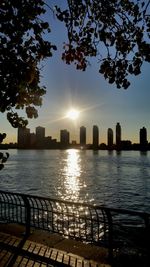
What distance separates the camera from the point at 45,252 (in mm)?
8922

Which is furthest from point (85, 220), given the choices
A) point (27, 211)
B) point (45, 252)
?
point (27, 211)

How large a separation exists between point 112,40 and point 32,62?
69.9 inches

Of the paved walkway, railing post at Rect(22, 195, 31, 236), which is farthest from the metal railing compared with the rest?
the paved walkway

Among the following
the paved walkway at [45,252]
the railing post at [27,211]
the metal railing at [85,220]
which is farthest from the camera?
the railing post at [27,211]

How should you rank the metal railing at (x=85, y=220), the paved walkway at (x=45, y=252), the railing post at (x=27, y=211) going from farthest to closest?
1. the railing post at (x=27, y=211)
2. the metal railing at (x=85, y=220)
3. the paved walkway at (x=45, y=252)

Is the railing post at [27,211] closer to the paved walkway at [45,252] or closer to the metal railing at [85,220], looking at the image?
the metal railing at [85,220]

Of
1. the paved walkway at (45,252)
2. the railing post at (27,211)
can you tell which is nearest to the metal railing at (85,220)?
the railing post at (27,211)

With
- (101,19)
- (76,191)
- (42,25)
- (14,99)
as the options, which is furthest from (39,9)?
(76,191)

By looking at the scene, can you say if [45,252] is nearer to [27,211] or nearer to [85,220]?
[85,220]

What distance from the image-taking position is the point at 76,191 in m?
48.9

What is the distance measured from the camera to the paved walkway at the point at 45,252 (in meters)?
8.24

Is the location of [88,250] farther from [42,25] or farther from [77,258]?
[42,25]

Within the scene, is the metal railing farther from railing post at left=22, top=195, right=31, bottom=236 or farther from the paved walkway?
the paved walkway

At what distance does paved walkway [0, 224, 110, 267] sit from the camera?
8242 mm
